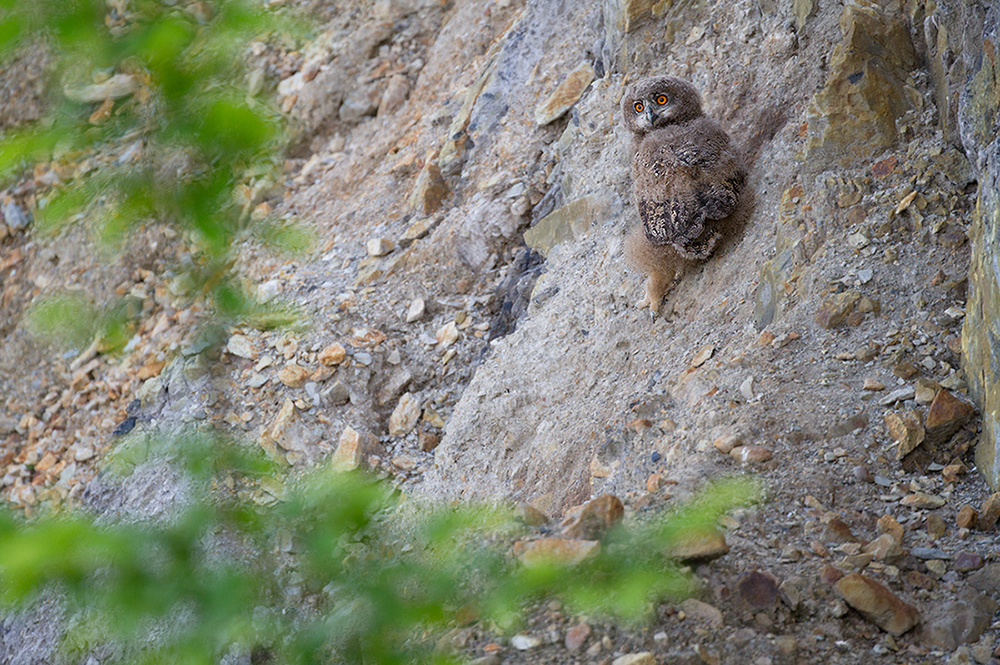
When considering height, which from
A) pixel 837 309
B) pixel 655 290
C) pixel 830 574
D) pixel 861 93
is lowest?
pixel 830 574

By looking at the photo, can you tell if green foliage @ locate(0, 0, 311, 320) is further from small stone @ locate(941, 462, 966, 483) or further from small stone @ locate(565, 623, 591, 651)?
small stone @ locate(941, 462, 966, 483)

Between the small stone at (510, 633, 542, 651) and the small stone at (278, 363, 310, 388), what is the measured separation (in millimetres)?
4132

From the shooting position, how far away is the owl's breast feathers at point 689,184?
184 inches

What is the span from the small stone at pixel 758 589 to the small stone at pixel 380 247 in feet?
16.7

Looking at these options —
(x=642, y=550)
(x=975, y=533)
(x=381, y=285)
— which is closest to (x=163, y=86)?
(x=642, y=550)

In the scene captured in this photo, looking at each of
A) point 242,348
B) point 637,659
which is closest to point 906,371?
point 637,659

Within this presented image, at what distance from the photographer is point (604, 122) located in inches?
259

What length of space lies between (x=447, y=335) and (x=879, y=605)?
4.38 meters

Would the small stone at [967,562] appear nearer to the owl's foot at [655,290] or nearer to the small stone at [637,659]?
the small stone at [637,659]

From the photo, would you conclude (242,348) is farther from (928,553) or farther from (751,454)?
(928,553)

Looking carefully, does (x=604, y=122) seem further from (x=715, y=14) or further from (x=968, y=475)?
(x=968, y=475)

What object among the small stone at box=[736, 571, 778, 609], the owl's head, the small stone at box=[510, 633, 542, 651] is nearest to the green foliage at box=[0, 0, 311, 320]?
the small stone at box=[510, 633, 542, 651]

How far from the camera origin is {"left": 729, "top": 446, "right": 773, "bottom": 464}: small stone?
359cm

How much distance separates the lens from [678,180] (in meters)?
4.66
